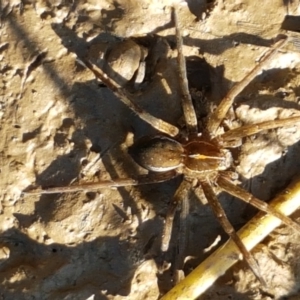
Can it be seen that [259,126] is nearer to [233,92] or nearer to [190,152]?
[233,92]

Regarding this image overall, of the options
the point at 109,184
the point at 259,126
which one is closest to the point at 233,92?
the point at 259,126

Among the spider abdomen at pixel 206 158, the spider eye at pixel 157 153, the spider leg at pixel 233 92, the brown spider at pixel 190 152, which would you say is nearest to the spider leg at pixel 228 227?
the brown spider at pixel 190 152

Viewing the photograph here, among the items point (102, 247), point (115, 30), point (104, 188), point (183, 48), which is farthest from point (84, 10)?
point (102, 247)

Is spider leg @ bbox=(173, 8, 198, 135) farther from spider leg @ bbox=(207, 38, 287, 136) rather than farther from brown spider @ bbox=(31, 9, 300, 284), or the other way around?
spider leg @ bbox=(207, 38, 287, 136)

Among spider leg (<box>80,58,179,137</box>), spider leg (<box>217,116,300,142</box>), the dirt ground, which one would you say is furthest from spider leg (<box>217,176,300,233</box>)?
spider leg (<box>80,58,179,137</box>)

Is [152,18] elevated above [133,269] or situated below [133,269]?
above

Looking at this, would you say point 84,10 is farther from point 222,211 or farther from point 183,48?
point 222,211

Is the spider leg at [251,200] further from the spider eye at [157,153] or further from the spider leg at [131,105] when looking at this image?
the spider leg at [131,105]
